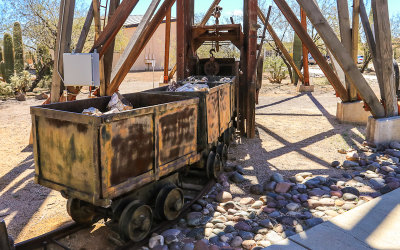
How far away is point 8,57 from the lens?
20.2m

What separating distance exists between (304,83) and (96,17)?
438 inches

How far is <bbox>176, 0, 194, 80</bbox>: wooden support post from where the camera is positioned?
361 inches

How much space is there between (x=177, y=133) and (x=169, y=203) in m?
0.87

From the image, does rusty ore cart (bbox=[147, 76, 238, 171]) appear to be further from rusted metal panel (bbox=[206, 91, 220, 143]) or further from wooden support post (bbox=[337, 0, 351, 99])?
wooden support post (bbox=[337, 0, 351, 99])

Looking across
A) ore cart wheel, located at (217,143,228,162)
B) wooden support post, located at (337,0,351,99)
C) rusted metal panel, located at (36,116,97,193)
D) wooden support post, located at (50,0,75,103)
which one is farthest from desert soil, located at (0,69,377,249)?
wooden support post, located at (337,0,351,99)

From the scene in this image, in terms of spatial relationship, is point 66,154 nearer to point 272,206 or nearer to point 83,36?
point 272,206

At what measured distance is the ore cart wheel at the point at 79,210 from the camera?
4098 mm

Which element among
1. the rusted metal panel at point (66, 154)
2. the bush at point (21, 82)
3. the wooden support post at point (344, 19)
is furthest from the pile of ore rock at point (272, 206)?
the bush at point (21, 82)

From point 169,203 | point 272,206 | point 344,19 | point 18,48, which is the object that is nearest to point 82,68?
point 169,203

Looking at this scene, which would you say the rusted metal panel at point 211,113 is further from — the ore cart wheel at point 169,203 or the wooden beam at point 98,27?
the wooden beam at point 98,27

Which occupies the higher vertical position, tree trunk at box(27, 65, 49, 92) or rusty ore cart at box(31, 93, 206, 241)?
tree trunk at box(27, 65, 49, 92)

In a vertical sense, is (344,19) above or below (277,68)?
above

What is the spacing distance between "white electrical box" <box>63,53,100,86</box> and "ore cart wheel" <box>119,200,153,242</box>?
338cm

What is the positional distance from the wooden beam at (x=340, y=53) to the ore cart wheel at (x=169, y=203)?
4945mm
